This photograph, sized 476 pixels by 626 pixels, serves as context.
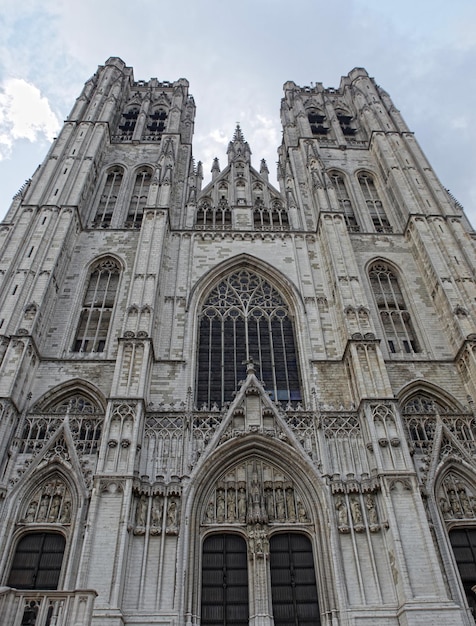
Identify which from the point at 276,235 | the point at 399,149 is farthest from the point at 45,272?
the point at 399,149

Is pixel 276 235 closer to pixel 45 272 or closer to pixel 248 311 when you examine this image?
pixel 248 311

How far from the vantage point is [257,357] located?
18062 millimetres

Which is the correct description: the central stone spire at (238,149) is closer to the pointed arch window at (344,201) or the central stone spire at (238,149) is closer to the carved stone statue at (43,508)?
the pointed arch window at (344,201)

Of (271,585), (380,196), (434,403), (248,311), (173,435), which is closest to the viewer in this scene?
(271,585)

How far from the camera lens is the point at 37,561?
12812mm

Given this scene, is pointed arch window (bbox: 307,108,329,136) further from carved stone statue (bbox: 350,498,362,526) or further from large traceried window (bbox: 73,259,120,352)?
carved stone statue (bbox: 350,498,362,526)

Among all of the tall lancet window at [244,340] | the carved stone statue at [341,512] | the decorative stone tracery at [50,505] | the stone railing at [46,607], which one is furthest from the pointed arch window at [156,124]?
the stone railing at [46,607]

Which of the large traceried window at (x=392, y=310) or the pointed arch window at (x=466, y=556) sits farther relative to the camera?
the large traceried window at (x=392, y=310)

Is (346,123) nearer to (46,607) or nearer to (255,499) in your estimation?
(255,499)

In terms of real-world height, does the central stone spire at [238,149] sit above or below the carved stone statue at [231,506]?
above

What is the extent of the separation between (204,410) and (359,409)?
4467 millimetres

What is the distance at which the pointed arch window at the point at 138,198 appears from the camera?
78.4 ft

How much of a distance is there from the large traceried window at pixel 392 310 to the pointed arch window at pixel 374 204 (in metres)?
2.86

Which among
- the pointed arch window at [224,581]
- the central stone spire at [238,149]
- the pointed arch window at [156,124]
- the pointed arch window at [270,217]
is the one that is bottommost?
the pointed arch window at [224,581]
